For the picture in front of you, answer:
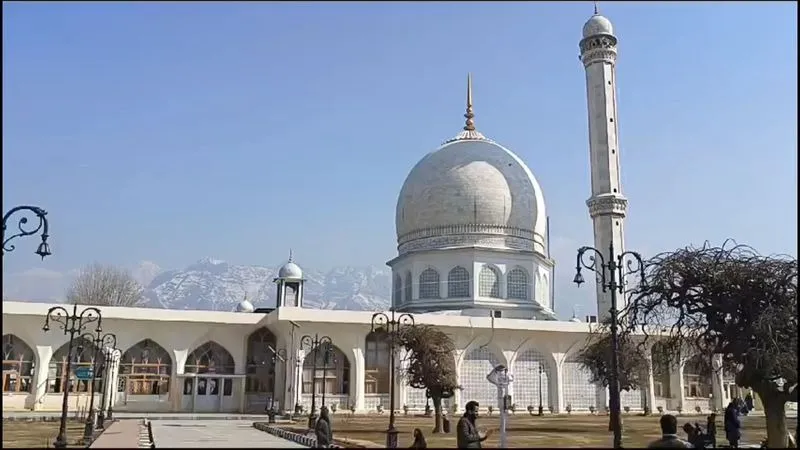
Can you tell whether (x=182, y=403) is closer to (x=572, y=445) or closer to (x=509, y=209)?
(x=509, y=209)

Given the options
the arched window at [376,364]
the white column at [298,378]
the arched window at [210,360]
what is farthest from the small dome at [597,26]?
the arched window at [210,360]

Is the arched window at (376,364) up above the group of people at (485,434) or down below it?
above

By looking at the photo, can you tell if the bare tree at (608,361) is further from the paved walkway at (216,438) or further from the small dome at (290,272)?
the small dome at (290,272)

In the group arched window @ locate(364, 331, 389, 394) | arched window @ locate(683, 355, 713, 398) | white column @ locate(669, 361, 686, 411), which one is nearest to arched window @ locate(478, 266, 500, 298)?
arched window @ locate(364, 331, 389, 394)

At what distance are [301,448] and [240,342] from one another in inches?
1014

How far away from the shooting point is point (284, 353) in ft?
134

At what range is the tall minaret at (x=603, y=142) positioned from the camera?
46906 mm

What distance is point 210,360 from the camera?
4197 cm

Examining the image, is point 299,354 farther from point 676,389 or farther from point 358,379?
point 676,389

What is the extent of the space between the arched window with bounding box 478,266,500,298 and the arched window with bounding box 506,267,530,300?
86 cm

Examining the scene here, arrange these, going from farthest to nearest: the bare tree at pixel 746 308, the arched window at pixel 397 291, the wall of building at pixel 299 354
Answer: the arched window at pixel 397 291, the wall of building at pixel 299 354, the bare tree at pixel 746 308

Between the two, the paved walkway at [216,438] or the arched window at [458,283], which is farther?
the arched window at [458,283]

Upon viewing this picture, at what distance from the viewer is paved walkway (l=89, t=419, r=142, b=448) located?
1758cm

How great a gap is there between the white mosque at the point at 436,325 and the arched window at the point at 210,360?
6 centimetres
